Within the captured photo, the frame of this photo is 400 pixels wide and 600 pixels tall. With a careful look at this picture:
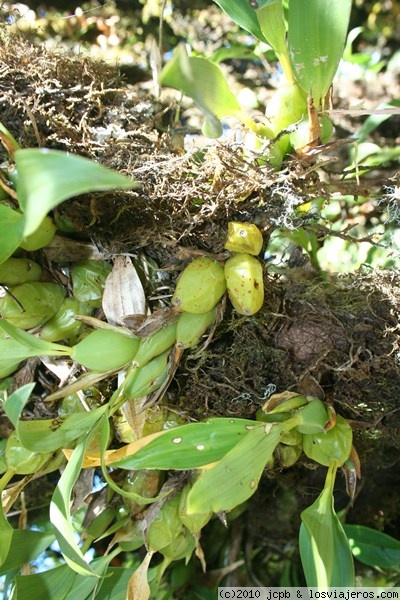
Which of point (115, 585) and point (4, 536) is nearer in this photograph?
point (4, 536)

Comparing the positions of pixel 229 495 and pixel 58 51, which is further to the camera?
pixel 58 51

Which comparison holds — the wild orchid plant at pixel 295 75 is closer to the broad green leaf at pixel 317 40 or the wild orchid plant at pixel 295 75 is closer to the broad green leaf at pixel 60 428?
the broad green leaf at pixel 317 40

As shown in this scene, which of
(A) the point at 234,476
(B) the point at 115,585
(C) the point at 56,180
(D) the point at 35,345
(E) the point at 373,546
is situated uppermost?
(C) the point at 56,180

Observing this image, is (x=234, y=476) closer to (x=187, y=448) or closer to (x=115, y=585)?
(x=187, y=448)

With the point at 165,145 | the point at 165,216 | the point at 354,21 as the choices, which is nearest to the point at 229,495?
the point at 165,216

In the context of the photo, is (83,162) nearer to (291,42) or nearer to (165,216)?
(165,216)

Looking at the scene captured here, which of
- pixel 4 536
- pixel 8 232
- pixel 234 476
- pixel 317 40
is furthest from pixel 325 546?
pixel 317 40

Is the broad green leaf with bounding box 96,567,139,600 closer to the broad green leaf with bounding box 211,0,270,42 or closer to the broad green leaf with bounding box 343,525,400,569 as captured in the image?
the broad green leaf with bounding box 343,525,400,569
